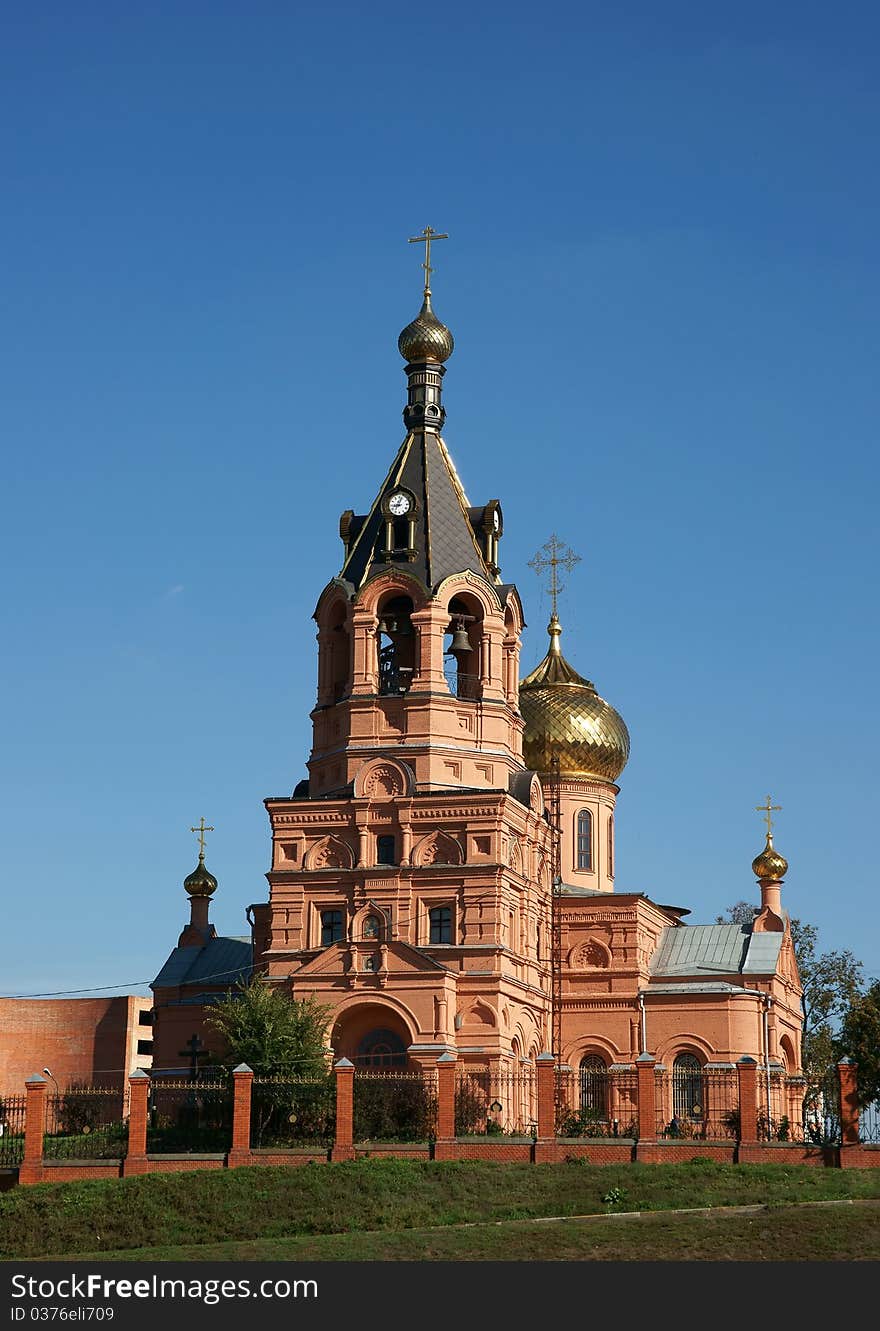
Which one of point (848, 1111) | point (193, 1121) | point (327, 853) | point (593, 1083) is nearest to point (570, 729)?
point (593, 1083)

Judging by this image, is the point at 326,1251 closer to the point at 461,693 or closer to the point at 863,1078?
the point at 863,1078

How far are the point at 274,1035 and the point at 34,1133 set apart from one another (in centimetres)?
399

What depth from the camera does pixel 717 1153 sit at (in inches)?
1015

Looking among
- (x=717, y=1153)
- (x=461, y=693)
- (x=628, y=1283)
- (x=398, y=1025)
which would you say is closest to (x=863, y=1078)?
(x=717, y=1153)

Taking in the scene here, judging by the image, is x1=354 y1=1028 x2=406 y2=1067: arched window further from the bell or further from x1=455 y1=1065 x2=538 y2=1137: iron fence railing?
the bell

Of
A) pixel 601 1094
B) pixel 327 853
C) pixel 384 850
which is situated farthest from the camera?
pixel 601 1094

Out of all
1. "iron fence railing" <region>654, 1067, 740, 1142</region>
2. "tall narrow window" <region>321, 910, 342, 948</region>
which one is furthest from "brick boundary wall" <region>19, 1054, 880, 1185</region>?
"tall narrow window" <region>321, 910, 342, 948</region>

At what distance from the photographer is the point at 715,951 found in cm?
3675

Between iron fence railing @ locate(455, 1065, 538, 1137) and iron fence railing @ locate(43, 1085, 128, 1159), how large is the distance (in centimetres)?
471

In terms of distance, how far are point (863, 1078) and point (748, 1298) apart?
11663mm

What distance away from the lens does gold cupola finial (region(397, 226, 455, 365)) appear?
35031 millimetres

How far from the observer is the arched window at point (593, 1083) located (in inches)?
1337

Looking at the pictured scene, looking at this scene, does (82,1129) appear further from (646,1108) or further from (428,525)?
(428,525)

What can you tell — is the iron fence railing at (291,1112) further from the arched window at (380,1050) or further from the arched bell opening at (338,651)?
the arched bell opening at (338,651)
